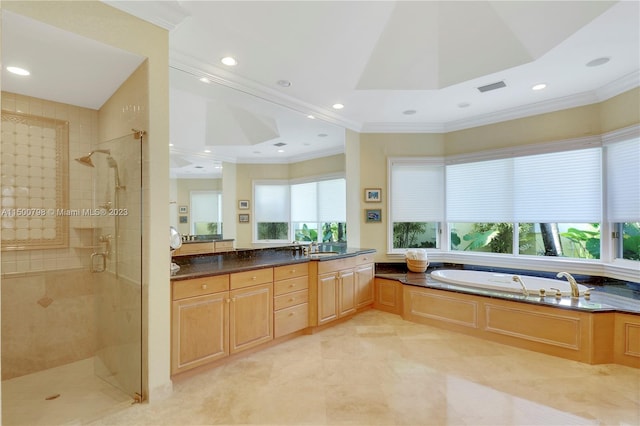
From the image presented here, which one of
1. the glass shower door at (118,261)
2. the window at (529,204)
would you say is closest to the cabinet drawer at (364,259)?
the window at (529,204)

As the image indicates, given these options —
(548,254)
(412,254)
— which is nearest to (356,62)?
(412,254)

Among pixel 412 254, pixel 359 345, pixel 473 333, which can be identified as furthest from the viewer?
pixel 412 254

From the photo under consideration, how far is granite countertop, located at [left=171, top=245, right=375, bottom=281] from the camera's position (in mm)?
2666

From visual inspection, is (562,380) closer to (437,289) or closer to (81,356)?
(437,289)

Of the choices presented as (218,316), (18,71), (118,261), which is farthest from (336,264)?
(18,71)

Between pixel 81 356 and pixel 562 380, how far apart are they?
4025mm

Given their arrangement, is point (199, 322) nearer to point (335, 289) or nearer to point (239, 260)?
point (239, 260)

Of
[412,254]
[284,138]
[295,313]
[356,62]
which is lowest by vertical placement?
[295,313]

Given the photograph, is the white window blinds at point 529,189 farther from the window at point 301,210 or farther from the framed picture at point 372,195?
the window at point 301,210

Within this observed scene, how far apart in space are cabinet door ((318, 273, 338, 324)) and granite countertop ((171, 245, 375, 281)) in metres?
0.24

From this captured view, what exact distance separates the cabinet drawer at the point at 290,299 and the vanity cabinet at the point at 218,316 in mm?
78

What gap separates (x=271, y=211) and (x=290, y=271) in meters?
1.00

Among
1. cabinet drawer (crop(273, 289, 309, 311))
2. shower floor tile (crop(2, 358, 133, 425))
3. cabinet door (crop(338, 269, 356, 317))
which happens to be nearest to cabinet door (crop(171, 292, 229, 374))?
shower floor tile (crop(2, 358, 133, 425))

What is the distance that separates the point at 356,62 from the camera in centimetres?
295
